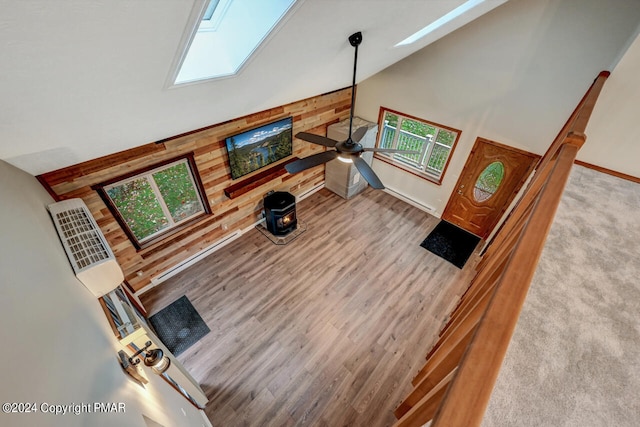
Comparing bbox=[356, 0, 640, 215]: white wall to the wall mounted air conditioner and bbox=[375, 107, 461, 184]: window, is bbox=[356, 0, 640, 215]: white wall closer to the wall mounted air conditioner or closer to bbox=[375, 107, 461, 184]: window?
bbox=[375, 107, 461, 184]: window

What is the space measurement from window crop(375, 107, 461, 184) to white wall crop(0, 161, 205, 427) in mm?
4782

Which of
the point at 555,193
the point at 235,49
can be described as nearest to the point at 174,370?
the point at 235,49

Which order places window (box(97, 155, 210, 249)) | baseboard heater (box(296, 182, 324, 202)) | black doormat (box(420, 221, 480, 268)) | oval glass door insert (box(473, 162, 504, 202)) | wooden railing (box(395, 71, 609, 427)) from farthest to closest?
1. baseboard heater (box(296, 182, 324, 202))
2. black doormat (box(420, 221, 480, 268))
3. oval glass door insert (box(473, 162, 504, 202))
4. window (box(97, 155, 210, 249))
5. wooden railing (box(395, 71, 609, 427))

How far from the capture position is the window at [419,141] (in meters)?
4.62

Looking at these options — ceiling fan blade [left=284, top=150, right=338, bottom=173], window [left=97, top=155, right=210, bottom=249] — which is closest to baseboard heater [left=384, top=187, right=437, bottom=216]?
ceiling fan blade [left=284, top=150, right=338, bottom=173]

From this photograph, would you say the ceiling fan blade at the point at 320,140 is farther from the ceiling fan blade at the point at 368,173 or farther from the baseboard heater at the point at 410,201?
the baseboard heater at the point at 410,201

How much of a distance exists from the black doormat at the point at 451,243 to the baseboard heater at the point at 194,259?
143 inches

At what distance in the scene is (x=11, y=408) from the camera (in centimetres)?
59

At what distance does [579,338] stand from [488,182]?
365 cm

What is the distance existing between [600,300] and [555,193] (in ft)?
3.66

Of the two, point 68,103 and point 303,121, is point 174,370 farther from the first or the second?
point 303,121

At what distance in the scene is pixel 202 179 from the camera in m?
3.89

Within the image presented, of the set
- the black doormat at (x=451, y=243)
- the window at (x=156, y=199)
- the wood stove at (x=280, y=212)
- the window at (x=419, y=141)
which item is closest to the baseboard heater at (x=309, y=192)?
the wood stove at (x=280, y=212)

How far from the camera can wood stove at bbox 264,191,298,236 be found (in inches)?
182
